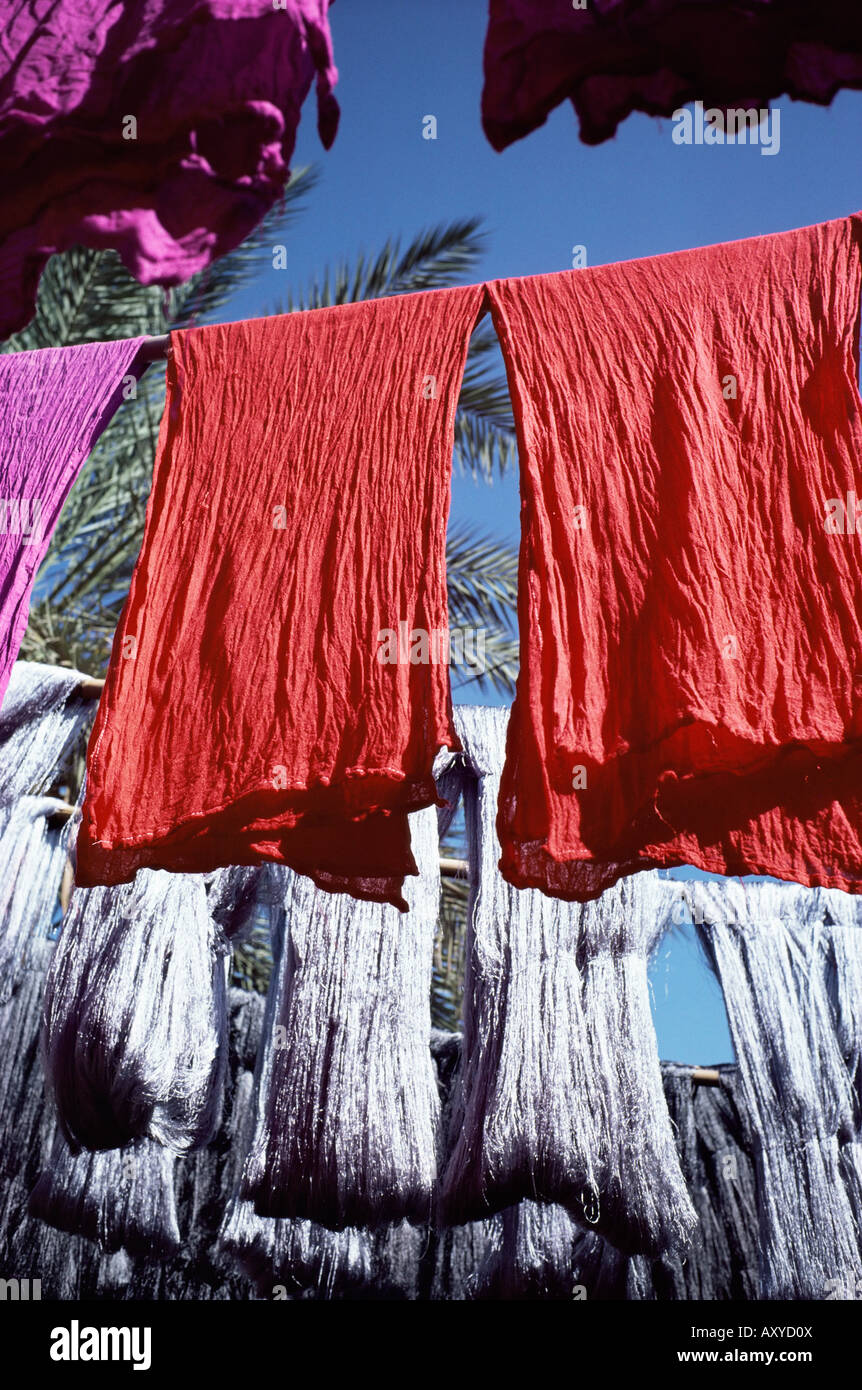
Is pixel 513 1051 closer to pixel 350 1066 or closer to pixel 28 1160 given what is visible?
pixel 350 1066

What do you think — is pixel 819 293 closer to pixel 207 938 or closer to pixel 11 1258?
pixel 207 938

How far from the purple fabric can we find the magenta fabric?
0.18 meters

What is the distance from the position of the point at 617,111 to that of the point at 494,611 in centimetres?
388

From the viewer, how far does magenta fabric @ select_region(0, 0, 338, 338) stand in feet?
6.02

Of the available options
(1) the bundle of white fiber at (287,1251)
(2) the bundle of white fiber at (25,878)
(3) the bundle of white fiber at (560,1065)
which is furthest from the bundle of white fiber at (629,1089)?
(2) the bundle of white fiber at (25,878)

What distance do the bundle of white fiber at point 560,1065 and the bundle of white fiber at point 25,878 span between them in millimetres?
1004

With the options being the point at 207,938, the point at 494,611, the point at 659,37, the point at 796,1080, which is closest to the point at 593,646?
the point at 659,37

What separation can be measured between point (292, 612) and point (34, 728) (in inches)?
Result: 49.5

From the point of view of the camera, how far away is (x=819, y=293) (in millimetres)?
1730

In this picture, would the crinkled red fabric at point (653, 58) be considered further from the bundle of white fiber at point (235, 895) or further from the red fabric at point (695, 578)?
the bundle of white fiber at point (235, 895)

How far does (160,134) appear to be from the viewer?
1842 millimetres

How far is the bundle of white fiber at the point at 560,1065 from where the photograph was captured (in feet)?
7.54

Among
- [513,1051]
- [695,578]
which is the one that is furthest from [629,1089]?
[695,578]

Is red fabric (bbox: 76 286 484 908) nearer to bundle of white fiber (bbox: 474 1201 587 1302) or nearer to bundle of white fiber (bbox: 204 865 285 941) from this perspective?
bundle of white fiber (bbox: 204 865 285 941)
